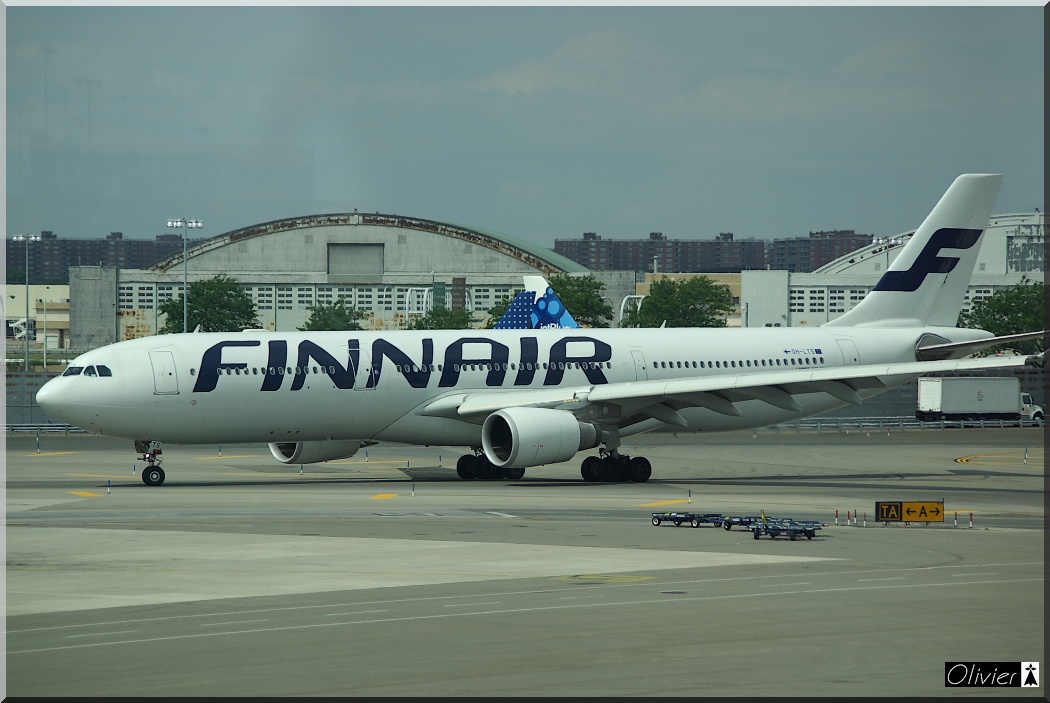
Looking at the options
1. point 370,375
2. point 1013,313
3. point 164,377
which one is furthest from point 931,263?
point 1013,313

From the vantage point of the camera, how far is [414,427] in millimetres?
48969

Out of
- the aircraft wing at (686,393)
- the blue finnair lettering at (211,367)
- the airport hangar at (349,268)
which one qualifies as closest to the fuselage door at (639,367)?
the aircraft wing at (686,393)

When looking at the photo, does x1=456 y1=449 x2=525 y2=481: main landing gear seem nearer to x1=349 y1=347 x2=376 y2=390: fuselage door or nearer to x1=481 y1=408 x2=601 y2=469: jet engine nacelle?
x1=481 y1=408 x2=601 y2=469: jet engine nacelle

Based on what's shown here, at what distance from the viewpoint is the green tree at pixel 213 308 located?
5753 inches

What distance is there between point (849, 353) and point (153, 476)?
27.0 metres

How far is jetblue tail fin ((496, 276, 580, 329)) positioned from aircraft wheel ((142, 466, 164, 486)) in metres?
42.1

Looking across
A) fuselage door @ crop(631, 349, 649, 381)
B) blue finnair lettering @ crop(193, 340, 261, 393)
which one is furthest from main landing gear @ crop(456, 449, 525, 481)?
blue finnair lettering @ crop(193, 340, 261, 393)

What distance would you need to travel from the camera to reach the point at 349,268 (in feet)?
563

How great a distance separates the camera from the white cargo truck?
8375 centimetres

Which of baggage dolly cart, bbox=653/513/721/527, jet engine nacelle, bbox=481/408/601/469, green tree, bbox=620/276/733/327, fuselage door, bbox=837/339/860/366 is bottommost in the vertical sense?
baggage dolly cart, bbox=653/513/721/527

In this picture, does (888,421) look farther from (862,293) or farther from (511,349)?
(862,293)

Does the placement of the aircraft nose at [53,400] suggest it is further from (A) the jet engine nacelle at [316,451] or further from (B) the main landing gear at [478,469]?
(B) the main landing gear at [478,469]

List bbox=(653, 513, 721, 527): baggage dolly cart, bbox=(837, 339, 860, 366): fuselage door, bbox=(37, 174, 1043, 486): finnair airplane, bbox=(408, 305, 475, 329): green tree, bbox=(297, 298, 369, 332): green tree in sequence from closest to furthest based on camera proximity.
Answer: bbox=(653, 513, 721, 527): baggage dolly cart → bbox=(37, 174, 1043, 486): finnair airplane → bbox=(837, 339, 860, 366): fuselage door → bbox=(408, 305, 475, 329): green tree → bbox=(297, 298, 369, 332): green tree

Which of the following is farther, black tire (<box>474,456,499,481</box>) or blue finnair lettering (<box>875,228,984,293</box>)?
blue finnair lettering (<box>875,228,984,293</box>)
